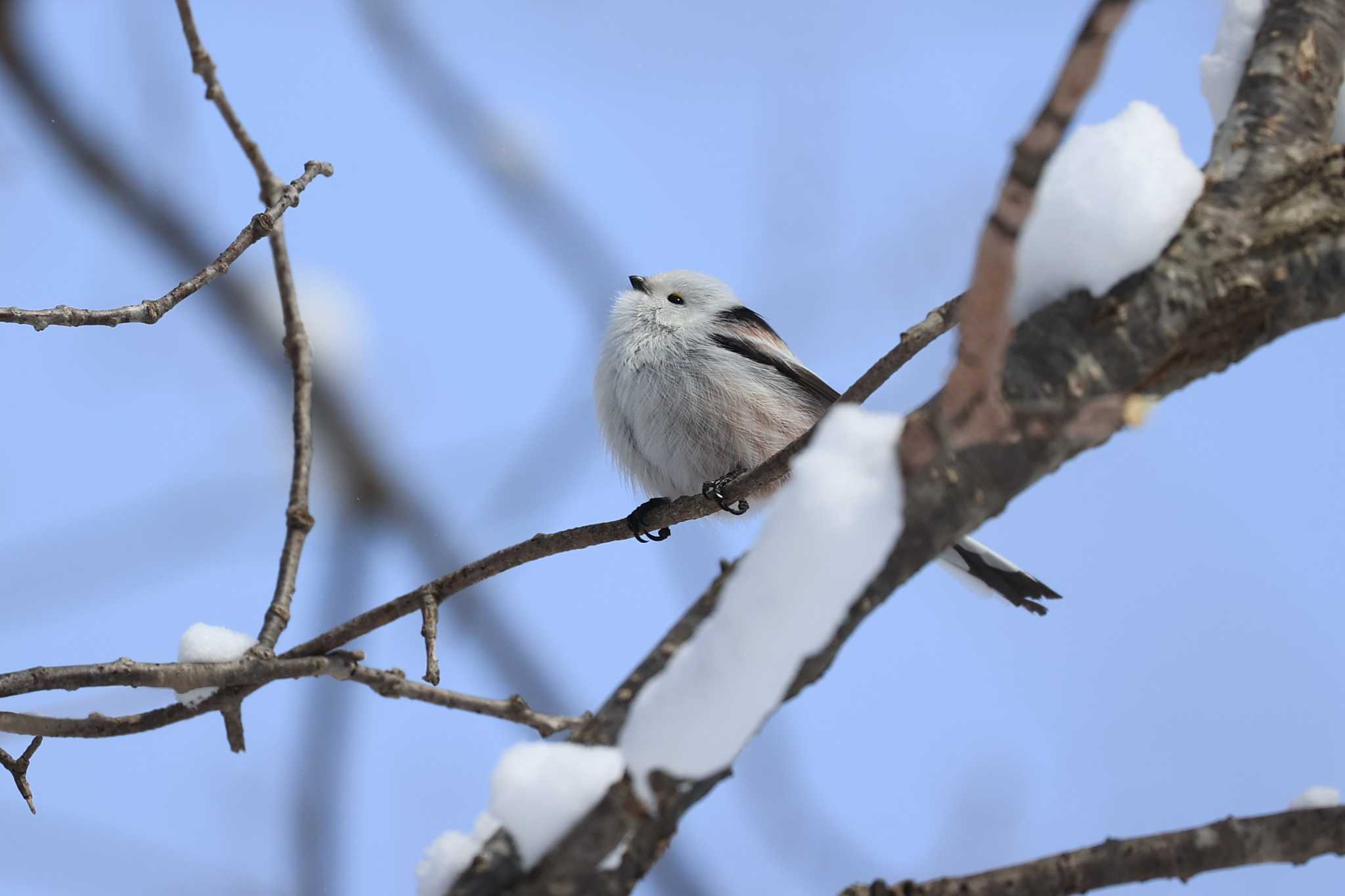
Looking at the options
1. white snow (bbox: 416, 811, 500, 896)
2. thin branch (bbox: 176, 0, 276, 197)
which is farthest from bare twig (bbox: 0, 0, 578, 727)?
white snow (bbox: 416, 811, 500, 896)

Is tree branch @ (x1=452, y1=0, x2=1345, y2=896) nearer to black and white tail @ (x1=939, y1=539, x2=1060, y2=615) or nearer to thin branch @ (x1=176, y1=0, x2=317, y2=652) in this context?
thin branch @ (x1=176, y1=0, x2=317, y2=652)

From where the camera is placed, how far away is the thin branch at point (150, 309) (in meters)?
2.06

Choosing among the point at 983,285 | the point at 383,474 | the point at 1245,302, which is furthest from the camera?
the point at 383,474

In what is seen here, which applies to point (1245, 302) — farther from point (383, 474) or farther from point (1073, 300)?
point (383, 474)

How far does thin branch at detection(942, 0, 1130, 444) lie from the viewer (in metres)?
1.00

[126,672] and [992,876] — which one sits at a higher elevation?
[126,672]

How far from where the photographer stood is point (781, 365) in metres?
4.13

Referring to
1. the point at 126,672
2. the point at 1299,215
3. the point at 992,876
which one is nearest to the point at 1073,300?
the point at 1299,215

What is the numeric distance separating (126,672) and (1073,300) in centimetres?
186

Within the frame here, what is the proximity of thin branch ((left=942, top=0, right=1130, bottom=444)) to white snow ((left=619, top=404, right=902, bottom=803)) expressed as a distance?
12cm

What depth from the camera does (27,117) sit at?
3697 millimetres

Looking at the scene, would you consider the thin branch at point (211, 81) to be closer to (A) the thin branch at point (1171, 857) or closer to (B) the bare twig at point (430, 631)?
(B) the bare twig at point (430, 631)

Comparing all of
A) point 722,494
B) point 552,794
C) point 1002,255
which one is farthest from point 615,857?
point 722,494

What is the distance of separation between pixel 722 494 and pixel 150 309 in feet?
4.86
